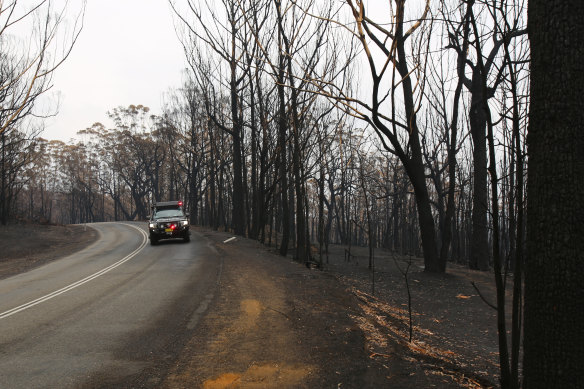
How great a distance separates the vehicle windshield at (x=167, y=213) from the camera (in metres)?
23.8

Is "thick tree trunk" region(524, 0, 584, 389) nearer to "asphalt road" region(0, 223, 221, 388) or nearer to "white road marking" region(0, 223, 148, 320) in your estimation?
"asphalt road" region(0, 223, 221, 388)

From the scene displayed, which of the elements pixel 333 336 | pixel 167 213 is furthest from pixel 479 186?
pixel 167 213

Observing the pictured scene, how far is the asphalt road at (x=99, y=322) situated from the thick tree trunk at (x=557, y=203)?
424 centimetres

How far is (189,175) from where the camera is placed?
155ft

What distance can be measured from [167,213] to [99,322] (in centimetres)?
1635

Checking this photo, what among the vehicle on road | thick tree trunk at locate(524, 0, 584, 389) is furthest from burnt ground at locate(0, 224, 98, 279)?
thick tree trunk at locate(524, 0, 584, 389)

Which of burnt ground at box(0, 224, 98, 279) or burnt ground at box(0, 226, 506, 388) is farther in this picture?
burnt ground at box(0, 224, 98, 279)

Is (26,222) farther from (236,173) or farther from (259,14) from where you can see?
(259,14)

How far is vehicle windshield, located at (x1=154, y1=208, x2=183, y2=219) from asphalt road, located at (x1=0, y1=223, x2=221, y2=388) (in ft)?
27.1

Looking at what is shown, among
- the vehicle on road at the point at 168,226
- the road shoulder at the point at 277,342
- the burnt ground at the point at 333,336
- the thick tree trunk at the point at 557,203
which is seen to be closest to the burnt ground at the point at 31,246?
the vehicle on road at the point at 168,226

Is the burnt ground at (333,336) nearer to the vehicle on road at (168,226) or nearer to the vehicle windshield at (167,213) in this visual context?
the vehicle on road at (168,226)

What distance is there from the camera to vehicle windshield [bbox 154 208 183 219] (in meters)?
23.8

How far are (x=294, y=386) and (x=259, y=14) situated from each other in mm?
17309

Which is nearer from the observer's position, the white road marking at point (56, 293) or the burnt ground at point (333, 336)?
the burnt ground at point (333, 336)
